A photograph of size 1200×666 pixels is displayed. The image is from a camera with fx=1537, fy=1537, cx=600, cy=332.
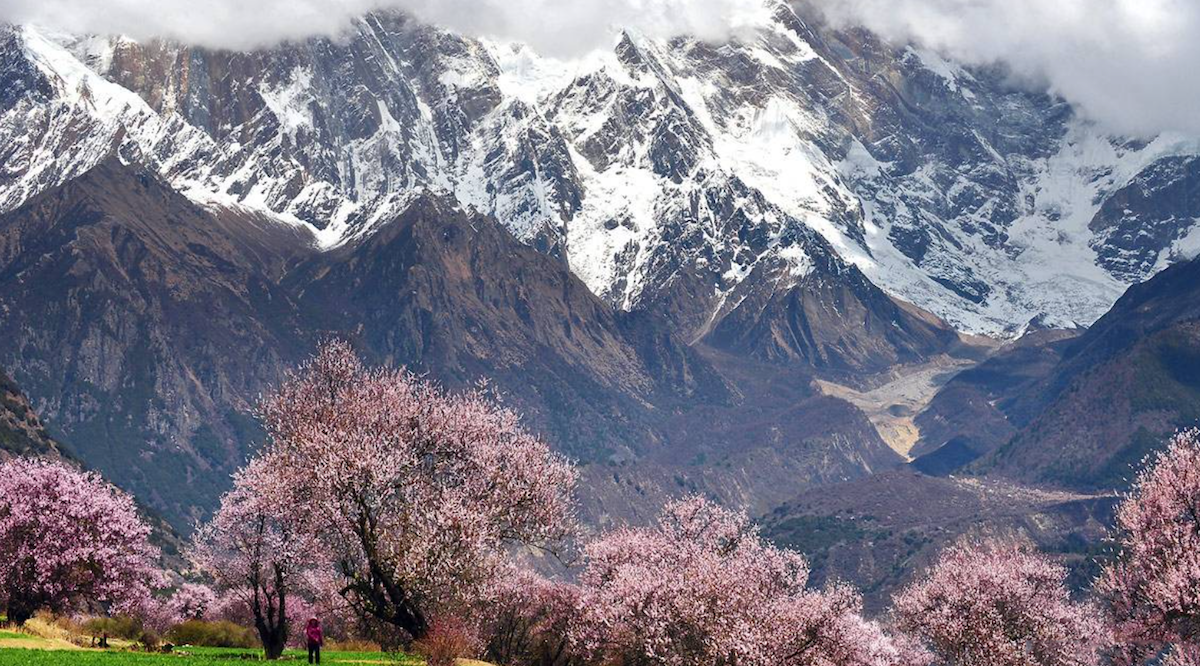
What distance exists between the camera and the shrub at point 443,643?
84.0 meters

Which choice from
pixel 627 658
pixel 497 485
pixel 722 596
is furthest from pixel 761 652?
pixel 497 485

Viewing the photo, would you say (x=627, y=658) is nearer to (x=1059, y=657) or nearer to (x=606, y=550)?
(x=606, y=550)

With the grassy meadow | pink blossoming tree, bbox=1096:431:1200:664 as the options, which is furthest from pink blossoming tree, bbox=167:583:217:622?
pink blossoming tree, bbox=1096:431:1200:664

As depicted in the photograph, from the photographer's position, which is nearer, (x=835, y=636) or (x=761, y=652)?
(x=761, y=652)

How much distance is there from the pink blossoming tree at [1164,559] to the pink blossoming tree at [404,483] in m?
37.5

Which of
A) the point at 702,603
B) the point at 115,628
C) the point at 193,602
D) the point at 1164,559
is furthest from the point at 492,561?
the point at 193,602

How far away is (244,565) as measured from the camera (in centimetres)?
11088

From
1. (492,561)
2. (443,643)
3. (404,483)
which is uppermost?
(404,483)

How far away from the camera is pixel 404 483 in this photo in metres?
89.0

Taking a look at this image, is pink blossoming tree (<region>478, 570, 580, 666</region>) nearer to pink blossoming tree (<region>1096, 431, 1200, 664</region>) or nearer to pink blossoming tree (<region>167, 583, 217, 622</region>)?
pink blossoming tree (<region>1096, 431, 1200, 664</region>)

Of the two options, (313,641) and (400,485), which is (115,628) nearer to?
(313,641)

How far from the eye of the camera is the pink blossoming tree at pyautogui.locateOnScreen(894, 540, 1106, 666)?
12581 centimetres

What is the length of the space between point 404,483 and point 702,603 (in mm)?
24680

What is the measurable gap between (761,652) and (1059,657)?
3976 centimetres
